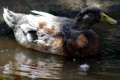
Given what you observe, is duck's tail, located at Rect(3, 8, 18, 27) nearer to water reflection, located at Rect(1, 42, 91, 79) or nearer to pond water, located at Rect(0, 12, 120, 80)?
pond water, located at Rect(0, 12, 120, 80)

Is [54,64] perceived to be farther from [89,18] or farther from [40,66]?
[89,18]

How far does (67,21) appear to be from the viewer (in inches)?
268

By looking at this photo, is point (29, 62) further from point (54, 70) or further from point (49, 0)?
point (49, 0)

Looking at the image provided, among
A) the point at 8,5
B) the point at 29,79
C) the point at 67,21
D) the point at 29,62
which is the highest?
the point at 8,5

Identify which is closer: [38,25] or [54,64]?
[54,64]

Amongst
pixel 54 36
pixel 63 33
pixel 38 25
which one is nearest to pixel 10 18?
pixel 38 25

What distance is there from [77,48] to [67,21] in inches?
35.8

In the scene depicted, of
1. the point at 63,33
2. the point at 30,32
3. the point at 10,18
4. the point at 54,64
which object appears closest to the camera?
the point at 54,64

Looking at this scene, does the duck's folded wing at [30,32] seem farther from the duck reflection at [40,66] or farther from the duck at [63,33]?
the duck reflection at [40,66]

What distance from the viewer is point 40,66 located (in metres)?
5.66

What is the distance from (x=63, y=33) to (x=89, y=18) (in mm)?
757

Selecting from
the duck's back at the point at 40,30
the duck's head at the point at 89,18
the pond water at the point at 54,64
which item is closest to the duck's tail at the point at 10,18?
the duck's back at the point at 40,30

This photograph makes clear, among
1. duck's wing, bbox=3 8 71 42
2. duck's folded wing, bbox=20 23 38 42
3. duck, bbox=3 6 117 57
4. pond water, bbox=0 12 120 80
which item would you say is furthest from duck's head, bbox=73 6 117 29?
duck's folded wing, bbox=20 23 38 42

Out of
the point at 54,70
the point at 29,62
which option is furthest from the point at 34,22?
the point at 54,70
